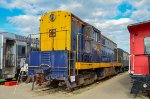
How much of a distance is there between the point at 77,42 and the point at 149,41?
422 cm

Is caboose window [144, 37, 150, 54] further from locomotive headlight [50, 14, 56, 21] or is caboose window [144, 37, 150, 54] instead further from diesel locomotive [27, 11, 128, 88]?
locomotive headlight [50, 14, 56, 21]

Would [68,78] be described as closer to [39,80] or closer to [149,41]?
[39,80]

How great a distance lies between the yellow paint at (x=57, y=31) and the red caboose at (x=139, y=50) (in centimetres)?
379

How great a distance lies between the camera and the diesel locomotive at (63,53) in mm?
12461

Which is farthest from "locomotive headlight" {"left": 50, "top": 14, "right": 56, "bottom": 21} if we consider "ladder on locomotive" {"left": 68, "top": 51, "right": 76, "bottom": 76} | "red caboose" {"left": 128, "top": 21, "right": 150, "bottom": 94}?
"red caboose" {"left": 128, "top": 21, "right": 150, "bottom": 94}

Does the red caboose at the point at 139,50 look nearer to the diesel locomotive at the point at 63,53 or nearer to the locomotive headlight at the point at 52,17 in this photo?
the diesel locomotive at the point at 63,53

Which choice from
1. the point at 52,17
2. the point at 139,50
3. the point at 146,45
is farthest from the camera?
the point at 52,17

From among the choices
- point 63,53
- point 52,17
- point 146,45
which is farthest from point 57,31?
point 146,45

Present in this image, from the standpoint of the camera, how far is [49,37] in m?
14.0

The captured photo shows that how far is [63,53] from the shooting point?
12.5 meters

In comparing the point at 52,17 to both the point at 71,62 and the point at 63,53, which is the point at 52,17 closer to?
the point at 63,53

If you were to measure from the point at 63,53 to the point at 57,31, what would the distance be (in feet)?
5.79

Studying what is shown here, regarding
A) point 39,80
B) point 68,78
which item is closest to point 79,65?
point 68,78

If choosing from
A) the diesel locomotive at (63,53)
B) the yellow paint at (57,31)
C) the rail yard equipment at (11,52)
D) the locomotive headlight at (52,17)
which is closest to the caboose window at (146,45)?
the diesel locomotive at (63,53)
